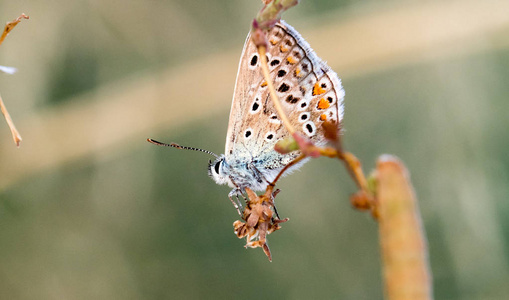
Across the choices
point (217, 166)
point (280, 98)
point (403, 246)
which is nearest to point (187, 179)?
point (217, 166)

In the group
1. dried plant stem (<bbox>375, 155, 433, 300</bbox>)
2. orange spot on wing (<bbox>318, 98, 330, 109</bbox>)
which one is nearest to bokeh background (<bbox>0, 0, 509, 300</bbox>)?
orange spot on wing (<bbox>318, 98, 330, 109</bbox>)

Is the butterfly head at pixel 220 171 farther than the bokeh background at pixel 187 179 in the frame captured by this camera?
No

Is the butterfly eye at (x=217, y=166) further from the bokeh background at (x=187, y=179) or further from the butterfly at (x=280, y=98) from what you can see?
the bokeh background at (x=187, y=179)

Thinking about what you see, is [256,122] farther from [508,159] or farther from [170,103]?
[508,159]

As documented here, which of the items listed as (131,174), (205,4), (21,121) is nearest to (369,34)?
(205,4)

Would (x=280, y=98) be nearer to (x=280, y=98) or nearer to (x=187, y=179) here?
(x=280, y=98)

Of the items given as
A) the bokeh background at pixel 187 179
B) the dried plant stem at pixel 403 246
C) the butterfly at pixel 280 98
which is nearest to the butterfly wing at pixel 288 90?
the butterfly at pixel 280 98

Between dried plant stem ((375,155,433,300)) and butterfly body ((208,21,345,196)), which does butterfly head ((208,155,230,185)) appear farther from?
dried plant stem ((375,155,433,300))
